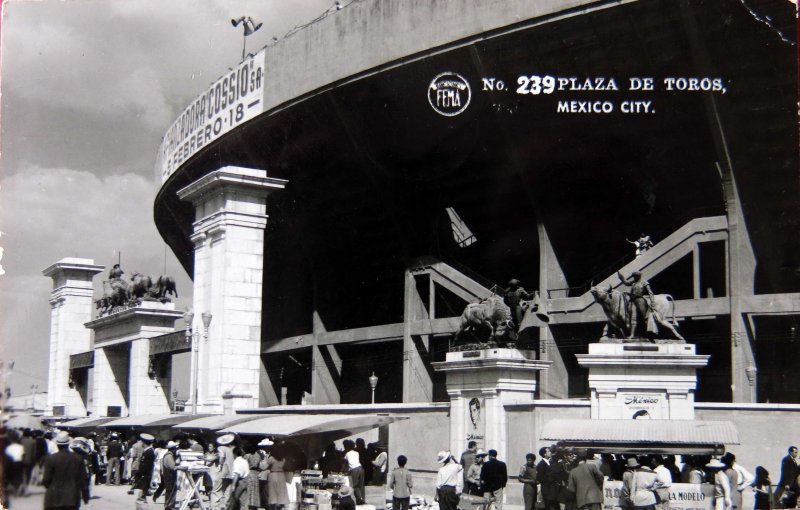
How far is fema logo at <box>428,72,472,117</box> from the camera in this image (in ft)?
115

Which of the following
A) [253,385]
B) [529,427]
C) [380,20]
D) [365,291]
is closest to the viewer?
[529,427]

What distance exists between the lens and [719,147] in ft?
107

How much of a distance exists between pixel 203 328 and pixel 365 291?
773 inches

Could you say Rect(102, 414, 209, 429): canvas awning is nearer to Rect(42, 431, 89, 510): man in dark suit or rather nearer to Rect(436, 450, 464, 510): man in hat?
Rect(436, 450, 464, 510): man in hat

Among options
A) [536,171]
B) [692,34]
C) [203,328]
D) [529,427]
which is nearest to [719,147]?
[692,34]

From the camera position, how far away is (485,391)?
76.5ft

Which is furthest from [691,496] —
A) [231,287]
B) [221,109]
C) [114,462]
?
[221,109]

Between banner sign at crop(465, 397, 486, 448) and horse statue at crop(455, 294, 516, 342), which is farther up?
horse statue at crop(455, 294, 516, 342)

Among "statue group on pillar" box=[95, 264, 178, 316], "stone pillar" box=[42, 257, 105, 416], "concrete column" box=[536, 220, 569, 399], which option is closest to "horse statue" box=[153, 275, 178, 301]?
"statue group on pillar" box=[95, 264, 178, 316]

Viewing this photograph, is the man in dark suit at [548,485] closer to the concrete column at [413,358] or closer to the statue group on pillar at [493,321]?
the statue group on pillar at [493,321]

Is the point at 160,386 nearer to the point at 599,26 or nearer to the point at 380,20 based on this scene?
the point at 380,20

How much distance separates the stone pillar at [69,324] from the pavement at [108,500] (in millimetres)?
23726

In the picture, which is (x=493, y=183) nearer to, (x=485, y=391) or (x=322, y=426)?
(x=485, y=391)

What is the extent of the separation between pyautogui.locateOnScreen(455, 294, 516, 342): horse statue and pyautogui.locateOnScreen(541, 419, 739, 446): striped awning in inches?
251
